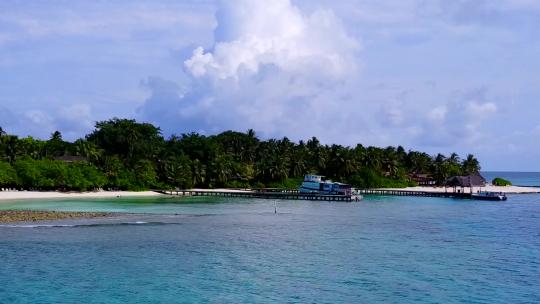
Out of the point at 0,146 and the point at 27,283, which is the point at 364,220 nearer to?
the point at 27,283

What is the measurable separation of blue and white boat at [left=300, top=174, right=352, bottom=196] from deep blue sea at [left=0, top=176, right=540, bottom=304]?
37.9 meters

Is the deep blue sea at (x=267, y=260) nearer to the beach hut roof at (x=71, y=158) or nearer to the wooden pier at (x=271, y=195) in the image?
the wooden pier at (x=271, y=195)

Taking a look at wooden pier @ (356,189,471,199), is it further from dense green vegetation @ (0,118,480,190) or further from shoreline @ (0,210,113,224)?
shoreline @ (0,210,113,224)

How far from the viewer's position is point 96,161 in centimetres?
11756

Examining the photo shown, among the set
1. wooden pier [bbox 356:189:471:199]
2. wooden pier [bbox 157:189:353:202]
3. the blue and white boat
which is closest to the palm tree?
wooden pier [bbox 157:189:353:202]

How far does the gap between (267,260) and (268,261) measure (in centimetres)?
38

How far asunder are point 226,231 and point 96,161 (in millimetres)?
67417

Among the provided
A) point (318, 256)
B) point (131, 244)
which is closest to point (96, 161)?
point (131, 244)

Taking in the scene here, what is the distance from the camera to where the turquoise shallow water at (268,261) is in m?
32.0

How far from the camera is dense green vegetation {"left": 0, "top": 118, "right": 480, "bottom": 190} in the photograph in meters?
108

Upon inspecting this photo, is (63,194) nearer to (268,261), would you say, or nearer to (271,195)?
(271,195)

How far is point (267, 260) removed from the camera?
4166cm

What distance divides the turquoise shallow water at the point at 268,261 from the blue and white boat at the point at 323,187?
38412mm

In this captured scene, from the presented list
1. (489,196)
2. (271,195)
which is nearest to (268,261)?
(271,195)
